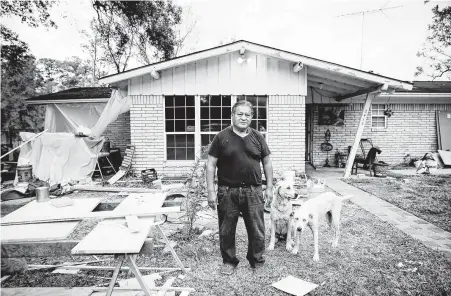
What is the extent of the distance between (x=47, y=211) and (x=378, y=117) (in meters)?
12.7

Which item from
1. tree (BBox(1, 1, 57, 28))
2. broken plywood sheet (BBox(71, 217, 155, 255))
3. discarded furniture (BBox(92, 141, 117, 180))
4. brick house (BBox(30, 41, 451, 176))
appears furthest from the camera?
tree (BBox(1, 1, 57, 28))

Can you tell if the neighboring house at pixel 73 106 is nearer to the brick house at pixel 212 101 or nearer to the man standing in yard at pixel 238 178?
the brick house at pixel 212 101

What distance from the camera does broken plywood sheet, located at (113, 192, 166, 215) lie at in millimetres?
3080

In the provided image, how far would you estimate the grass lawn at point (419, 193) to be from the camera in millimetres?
5820

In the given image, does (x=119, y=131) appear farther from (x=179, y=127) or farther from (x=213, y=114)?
(x=213, y=114)

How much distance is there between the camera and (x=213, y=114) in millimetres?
9289

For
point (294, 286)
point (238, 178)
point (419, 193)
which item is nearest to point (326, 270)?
point (294, 286)

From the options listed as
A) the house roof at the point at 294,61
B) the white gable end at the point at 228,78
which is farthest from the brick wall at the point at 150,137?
the house roof at the point at 294,61

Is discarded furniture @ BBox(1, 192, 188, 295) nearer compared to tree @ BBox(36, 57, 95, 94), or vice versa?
discarded furniture @ BBox(1, 192, 188, 295)

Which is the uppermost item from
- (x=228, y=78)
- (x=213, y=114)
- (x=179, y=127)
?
(x=228, y=78)

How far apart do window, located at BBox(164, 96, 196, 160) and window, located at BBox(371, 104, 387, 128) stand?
25.7 feet

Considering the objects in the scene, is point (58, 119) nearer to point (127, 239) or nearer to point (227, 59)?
point (227, 59)

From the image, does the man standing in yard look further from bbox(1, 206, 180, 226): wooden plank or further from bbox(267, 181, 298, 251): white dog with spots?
bbox(1, 206, 180, 226): wooden plank

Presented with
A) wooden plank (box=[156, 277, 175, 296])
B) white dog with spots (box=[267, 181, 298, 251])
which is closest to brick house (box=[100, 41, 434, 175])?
white dog with spots (box=[267, 181, 298, 251])
